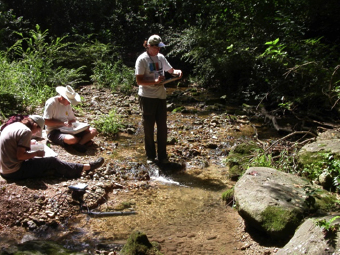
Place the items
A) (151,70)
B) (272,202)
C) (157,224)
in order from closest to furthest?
(272,202)
(157,224)
(151,70)

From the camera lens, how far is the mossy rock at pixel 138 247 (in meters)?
3.67

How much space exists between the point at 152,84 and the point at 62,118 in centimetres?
182

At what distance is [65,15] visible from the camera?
663 inches

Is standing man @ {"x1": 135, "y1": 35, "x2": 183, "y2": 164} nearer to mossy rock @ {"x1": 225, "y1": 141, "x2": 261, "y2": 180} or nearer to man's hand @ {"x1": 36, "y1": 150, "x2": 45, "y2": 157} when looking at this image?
mossy rock @ {"x1": 225, "y1": 141, "x2": 261, "y2": 180}

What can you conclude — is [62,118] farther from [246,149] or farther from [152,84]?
[246,149]

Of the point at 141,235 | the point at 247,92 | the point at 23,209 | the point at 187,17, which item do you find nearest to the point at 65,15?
the point at 187,17

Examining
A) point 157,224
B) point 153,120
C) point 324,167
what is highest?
point 153,120

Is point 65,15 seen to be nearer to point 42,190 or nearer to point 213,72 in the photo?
point 213,72

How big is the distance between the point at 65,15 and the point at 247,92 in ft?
31.8

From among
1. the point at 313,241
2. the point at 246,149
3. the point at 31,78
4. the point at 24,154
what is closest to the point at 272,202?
the point at 313,241

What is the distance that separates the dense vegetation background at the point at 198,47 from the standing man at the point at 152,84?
1760mm

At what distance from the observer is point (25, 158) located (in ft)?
16.2

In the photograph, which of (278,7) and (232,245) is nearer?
(232,245)

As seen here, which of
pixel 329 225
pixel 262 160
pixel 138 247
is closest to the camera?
pixel 329 225
